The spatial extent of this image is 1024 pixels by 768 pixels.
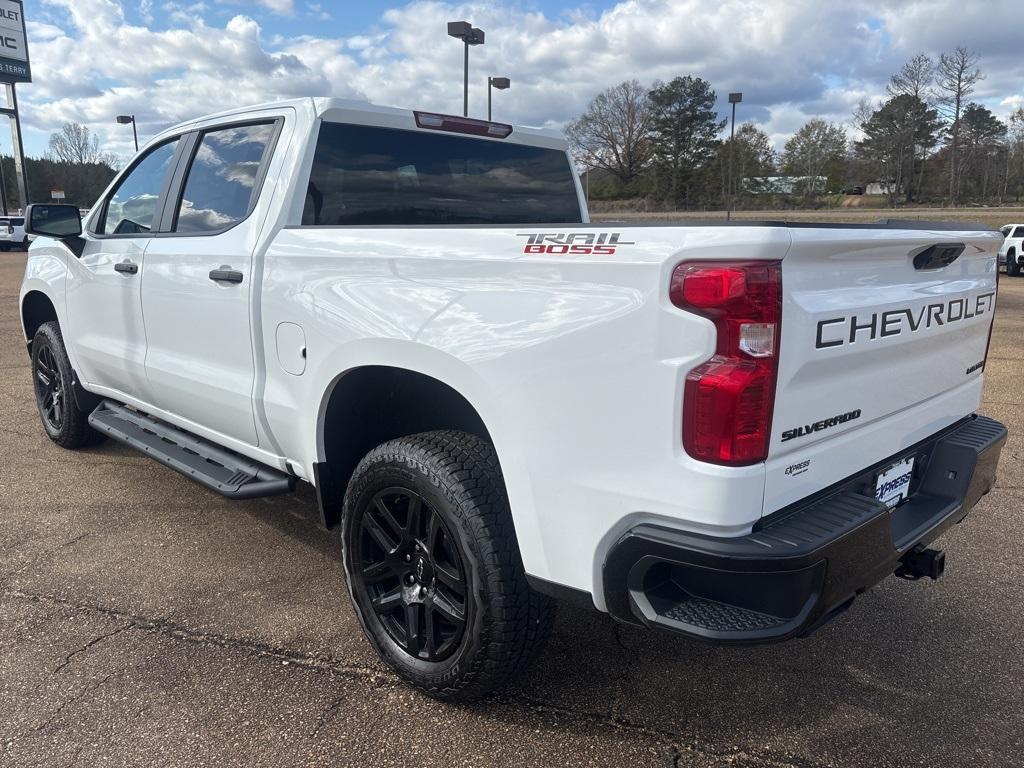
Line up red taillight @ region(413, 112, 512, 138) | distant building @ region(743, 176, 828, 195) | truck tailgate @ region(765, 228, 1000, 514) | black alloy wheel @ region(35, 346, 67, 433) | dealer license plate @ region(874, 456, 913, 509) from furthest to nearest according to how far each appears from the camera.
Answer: distant building @ region(743, 176, 828, 195) → black alloy wheel @ region(35, 346, 67, 433) → red taillight @ region(413, 112, 512, 138) → dealer license plate @ region(874, 456, 913, 509) → truck tailgate @ region(765, 228, 1000, 514)

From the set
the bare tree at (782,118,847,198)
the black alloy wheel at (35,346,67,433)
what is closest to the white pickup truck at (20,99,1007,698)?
the black alloy wheel at (35,346,67,433)

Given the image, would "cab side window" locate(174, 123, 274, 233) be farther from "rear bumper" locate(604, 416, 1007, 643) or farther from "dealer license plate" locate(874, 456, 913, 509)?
Answer: "dealer license plate" locate(874, 456, 913, 509)

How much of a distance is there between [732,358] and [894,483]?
1.03 metres

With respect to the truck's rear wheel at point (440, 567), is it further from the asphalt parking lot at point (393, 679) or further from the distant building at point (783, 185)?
the distant building at point (783, 185)

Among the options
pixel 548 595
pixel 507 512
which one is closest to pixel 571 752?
pixel 548 595

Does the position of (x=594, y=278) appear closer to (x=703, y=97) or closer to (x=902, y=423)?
(x=902, y=423)

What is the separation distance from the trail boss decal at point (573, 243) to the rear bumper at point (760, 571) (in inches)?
27.3

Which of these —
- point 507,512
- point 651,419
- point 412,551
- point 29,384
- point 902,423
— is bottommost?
point 29,384

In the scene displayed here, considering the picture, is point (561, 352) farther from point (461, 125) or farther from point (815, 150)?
point (815, 150)

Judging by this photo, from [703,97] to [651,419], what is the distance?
62756mm

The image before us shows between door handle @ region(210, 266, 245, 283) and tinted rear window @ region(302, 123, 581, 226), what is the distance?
0.33 meters

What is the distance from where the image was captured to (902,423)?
2439 mm

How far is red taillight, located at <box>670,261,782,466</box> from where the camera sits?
1.79 m

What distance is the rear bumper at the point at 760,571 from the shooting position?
6.07 ft
